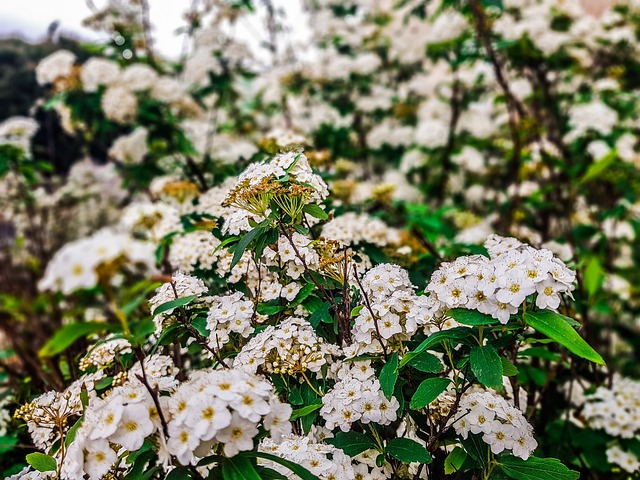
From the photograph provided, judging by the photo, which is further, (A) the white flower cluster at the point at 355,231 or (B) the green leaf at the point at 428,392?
(A) the white flower cluster at the point at 355,231

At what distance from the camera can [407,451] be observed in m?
1.09

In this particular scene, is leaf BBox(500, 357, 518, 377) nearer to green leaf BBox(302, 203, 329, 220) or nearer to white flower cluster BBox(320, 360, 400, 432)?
white flower cluster BBox(320, 360, 400, 432)

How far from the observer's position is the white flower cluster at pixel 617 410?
1889 millimetres

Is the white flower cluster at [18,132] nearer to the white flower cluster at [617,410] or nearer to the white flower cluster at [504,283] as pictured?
the white flower cluster at [504,283]

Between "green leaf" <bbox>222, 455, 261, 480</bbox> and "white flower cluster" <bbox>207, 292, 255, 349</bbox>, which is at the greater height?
"white flower cluster" <bbox>207, 292, 255, 349</bbox>

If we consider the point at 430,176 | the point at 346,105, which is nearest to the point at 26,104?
the point at 346,105

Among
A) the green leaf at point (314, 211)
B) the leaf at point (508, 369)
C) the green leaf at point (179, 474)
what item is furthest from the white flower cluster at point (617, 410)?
the green leaf at point (179, 474)

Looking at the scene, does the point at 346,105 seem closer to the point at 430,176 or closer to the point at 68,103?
the point at 430,176

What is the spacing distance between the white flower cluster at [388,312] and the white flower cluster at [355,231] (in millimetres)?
396

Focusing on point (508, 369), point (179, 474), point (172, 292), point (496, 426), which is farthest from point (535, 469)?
point (172, 292)

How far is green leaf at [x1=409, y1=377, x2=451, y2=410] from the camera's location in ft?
3.48

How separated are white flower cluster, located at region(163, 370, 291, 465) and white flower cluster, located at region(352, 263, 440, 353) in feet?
1.06

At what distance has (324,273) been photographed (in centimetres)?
142

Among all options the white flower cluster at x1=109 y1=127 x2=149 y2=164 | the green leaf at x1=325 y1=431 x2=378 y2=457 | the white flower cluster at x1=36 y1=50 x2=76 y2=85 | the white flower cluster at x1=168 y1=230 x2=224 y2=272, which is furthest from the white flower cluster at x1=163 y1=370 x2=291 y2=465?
the white flower cluster at x1=36 y1=50 x2=76 y2=85
